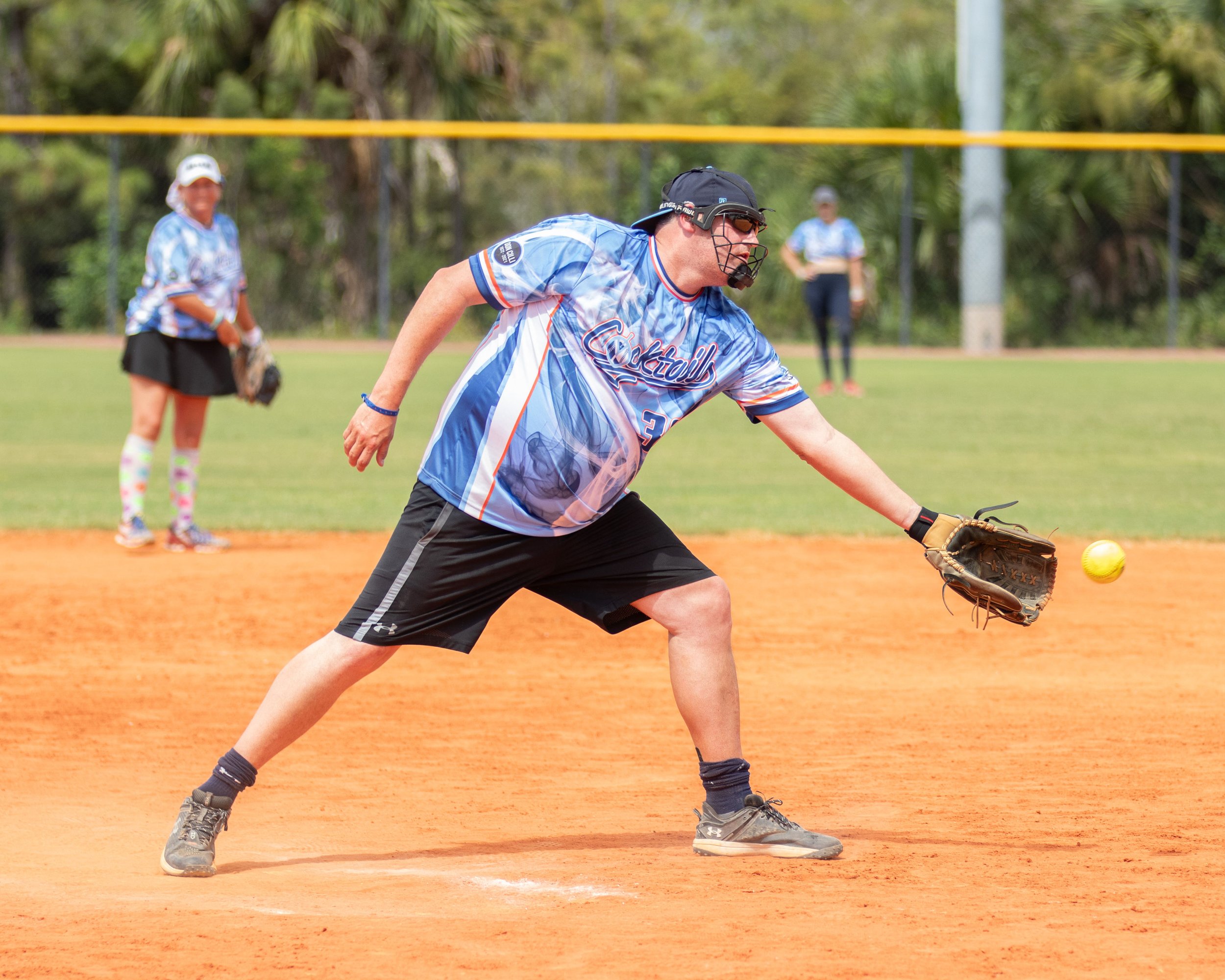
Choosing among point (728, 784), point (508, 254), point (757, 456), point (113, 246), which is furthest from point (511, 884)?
point (113, 246)

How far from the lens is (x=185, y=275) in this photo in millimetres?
8109

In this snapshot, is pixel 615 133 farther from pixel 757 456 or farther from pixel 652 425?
pixel 652 425

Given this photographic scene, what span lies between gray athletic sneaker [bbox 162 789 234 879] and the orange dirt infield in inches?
1.6

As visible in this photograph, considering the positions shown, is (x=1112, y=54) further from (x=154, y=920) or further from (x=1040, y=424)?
(x=154, y=920)

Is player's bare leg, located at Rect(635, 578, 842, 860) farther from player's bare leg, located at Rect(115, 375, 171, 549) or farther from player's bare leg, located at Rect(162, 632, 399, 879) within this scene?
player's bare leg, located at Rect(115, 375, 171, 549)

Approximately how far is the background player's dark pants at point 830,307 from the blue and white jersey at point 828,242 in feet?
0.73

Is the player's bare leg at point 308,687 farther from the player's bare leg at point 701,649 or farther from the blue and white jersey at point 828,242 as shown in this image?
the blue and white jersey at point 828,242

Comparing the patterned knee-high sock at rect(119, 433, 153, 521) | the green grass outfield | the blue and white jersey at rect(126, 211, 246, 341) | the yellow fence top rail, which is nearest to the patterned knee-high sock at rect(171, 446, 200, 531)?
the patterned knee-high sock at rect(119, 433, 153, 521)

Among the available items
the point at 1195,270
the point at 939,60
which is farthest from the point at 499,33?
the point at 1195,270

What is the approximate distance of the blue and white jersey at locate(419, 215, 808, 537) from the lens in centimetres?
386

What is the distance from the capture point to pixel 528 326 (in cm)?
391

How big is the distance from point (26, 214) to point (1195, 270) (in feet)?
56.8

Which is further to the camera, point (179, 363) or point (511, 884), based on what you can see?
point (179, 363)

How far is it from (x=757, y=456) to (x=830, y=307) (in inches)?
187
